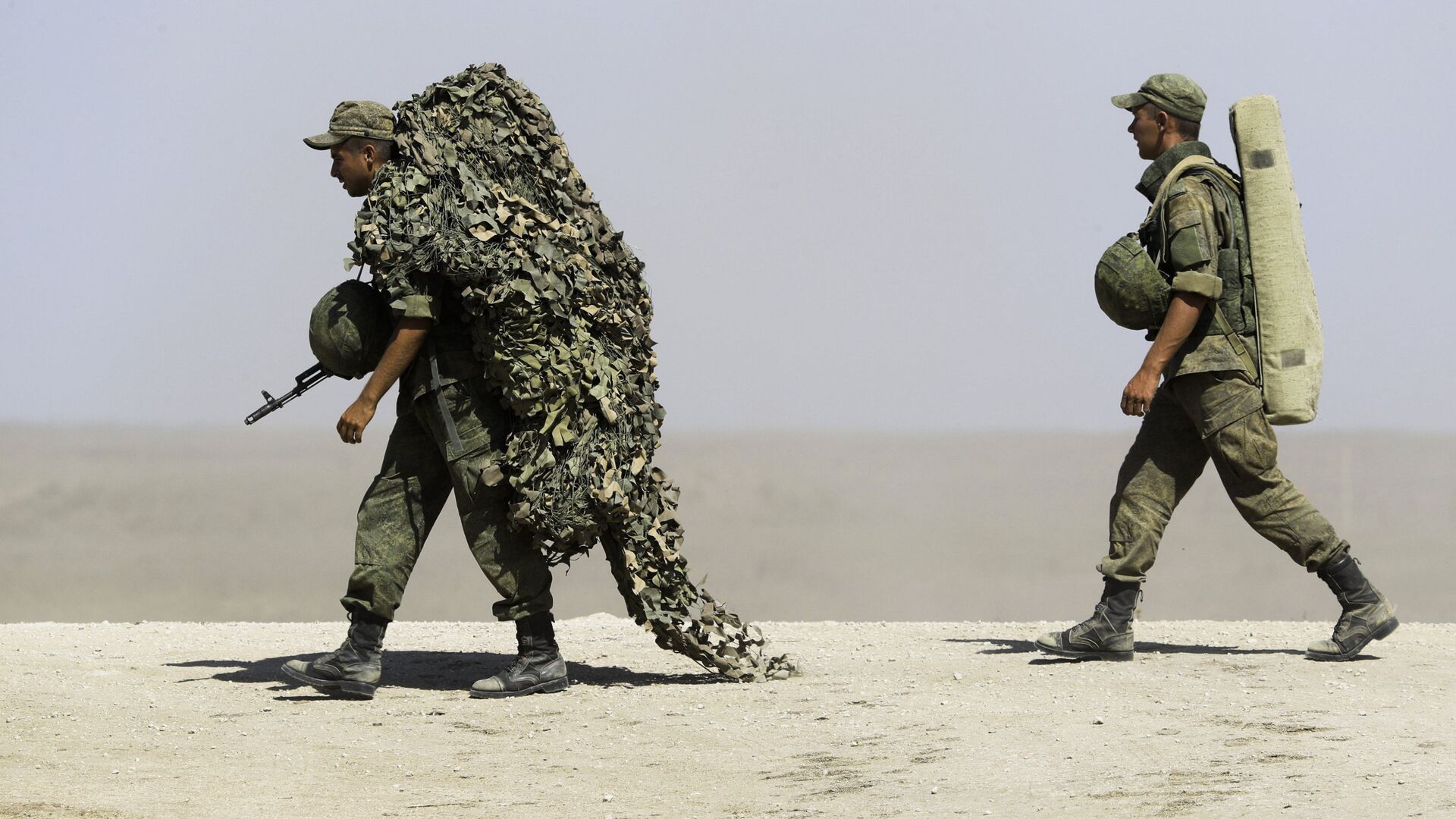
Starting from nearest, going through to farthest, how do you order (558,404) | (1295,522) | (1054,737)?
(1054,737), (558,404), (1295,522)

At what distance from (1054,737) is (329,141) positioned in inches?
156

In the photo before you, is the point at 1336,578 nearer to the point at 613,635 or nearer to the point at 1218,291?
the point at 1218,291

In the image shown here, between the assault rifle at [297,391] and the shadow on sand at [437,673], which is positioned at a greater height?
the assault rifle at [297,391]

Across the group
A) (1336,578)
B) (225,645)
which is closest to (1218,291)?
(1336,578)

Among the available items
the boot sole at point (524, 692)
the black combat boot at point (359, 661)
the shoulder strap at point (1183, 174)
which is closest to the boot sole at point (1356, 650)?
the shoulder strap at point (1183, 174)

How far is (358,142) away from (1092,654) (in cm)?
407

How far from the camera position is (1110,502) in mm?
7898

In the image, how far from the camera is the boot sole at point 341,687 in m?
7.49

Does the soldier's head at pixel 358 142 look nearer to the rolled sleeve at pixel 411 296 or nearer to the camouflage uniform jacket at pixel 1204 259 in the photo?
the rolled sleeve at pixel 411 296

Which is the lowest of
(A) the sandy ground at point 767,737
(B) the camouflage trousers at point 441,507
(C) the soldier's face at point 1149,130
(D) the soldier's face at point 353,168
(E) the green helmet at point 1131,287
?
(A) the sandy ground at point 767,737

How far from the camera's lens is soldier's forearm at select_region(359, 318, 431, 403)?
7.10 meters

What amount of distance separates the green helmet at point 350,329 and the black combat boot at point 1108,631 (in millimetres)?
3335

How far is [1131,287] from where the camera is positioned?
24.3 ft

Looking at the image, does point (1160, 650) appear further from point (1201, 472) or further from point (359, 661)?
point (359, 661)
